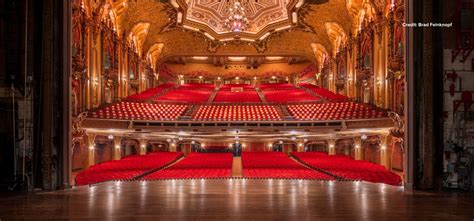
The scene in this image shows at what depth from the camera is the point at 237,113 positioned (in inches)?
998

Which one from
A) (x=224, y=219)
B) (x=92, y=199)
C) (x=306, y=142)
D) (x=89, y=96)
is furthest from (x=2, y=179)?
(x=306, y=142)

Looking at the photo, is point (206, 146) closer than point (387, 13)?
No

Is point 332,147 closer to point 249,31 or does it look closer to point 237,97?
point 237,97

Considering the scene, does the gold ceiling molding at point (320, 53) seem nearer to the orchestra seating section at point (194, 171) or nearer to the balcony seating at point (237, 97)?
the balcony seating at point (237, 97)

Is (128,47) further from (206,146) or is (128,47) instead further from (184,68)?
(184,68)

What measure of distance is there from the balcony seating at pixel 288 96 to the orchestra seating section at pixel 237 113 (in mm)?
2846

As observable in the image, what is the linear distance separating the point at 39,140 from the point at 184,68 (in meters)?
35.2

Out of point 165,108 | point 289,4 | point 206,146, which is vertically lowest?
point 206,146

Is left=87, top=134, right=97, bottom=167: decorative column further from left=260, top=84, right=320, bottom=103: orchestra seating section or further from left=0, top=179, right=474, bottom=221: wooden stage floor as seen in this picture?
left=260, top=84, right=320, bottom=103: orchestra seating section

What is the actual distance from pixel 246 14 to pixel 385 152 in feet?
57.2

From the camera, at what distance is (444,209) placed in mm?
6289

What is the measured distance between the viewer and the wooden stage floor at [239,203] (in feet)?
18.8

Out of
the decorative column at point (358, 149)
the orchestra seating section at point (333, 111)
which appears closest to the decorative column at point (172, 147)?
the orchestra seating section at point (333, 111)

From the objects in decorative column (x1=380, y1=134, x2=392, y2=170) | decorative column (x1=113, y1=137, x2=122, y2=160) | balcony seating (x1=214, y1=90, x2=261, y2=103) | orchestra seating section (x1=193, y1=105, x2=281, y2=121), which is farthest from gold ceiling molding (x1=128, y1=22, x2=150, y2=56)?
decorative column (x1=380, y1=134, x2=392, y2=170)
